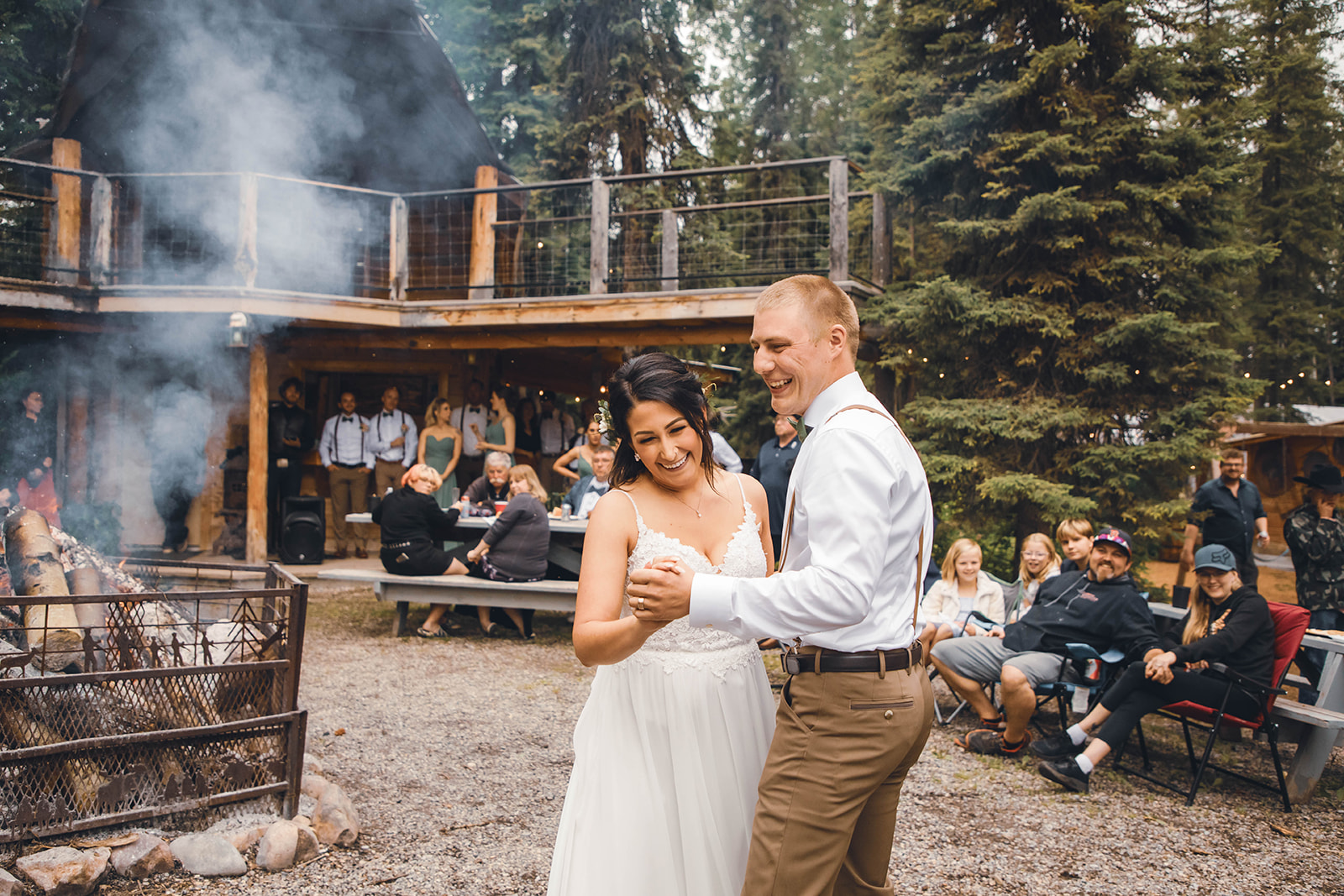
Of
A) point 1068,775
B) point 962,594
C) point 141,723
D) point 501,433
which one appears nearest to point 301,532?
point 501,433

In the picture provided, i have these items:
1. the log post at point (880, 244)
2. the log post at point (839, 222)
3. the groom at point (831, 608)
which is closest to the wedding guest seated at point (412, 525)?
the log post at point (839, 222)

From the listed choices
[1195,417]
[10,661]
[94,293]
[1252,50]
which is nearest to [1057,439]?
[1195,417]

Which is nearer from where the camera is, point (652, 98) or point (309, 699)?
point (309, 699)

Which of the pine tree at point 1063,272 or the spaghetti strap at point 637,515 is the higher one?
the pine tree at point 1063,272

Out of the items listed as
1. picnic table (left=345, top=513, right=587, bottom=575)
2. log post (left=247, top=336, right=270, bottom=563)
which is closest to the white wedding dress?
picnic table (left=345, top=513, right=587, bottom=575)

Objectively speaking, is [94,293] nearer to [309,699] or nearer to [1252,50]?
[309,699]

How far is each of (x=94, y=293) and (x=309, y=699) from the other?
645 centimetres

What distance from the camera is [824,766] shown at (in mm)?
1760

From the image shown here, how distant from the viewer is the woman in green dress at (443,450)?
34.4 ft

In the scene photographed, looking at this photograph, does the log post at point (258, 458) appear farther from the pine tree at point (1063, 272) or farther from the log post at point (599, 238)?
the pine tree at point (1063, 272)

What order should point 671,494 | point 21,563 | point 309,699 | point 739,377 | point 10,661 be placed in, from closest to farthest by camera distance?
point 671,494
point 10,661
point 21,563
point 309,699
point 739,377

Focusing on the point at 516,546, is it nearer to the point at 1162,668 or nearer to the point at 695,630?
the point at 1162,668

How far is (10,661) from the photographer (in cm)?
311

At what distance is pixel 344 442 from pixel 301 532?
1.19 m
